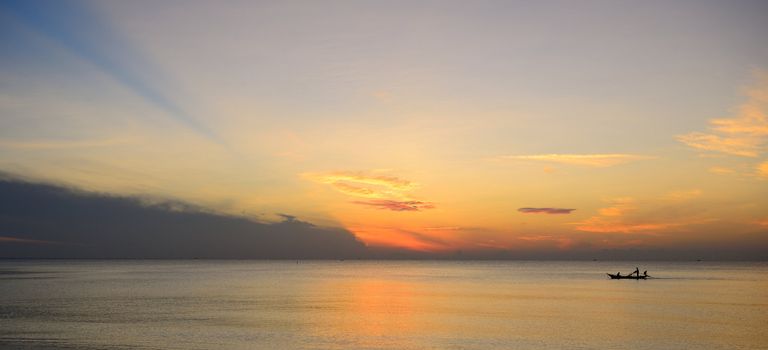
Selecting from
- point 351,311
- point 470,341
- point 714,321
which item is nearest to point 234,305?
point 351,311

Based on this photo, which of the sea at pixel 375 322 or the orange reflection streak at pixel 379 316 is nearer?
the sea at pixel 375 322

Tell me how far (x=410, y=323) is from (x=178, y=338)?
62.0ft

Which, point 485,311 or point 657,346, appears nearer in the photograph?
point 657,346

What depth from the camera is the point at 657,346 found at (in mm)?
41250

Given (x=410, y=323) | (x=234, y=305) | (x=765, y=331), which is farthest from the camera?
(x=234, y=305)

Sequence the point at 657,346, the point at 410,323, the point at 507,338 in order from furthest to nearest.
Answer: the point at 410,323
the point at 507,338
the point at 657,346

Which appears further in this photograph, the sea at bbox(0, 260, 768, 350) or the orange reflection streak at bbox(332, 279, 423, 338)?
the orange reflection streak at bbox(332, 279, 423, 338)

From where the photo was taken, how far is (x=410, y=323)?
5234cm

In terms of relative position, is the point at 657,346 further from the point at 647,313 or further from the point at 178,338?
the point at 178,338

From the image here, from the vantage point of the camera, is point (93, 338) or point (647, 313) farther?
point (647, 313)

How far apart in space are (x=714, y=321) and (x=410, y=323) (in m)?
26.6

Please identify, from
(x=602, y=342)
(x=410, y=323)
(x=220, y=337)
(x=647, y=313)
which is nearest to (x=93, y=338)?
(x=220, y=337)

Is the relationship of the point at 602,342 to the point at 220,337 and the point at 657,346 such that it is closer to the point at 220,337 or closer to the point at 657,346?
the point at 657,346

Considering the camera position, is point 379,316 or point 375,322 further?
point 379,316
